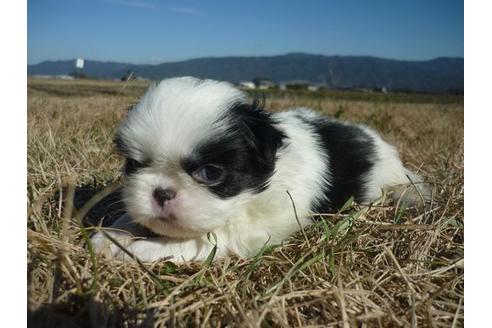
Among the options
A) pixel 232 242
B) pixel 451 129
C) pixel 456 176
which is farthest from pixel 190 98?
pixel 451 129

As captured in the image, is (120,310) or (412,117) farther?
(412,117)

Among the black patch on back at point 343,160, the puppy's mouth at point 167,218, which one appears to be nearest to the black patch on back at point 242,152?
the puppy's mouth at point 167,218

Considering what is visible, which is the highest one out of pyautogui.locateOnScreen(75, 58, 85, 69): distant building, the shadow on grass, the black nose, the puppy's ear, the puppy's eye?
pyautogui.locateOnScreen(75, 58, 85, 69): distant building

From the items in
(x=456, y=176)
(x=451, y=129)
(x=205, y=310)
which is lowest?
(x=205, y=310)

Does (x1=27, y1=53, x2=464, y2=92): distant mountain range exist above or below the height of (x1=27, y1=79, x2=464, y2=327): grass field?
above

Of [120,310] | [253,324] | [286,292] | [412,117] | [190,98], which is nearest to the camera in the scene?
[253,324]

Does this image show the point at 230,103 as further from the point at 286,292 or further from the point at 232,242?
the point at 286,292

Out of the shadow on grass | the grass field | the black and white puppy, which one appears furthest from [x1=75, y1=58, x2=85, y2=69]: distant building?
the shadow on grass

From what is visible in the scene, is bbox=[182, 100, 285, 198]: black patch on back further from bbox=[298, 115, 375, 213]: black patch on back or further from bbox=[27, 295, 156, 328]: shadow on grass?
bbox=[27, 295, 156, 328]: shadow on grass

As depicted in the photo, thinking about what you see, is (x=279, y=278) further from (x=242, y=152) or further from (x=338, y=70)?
(x=338, y=70)
